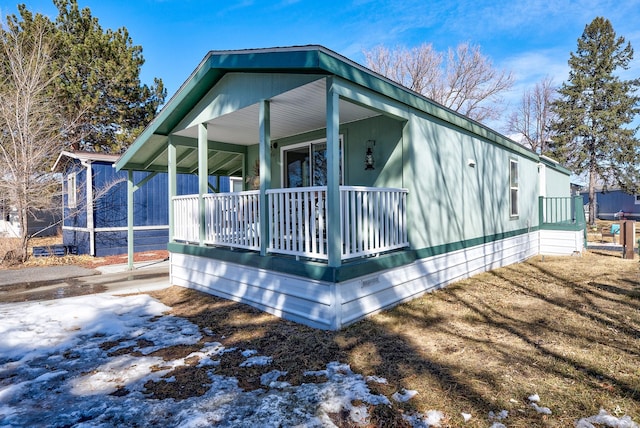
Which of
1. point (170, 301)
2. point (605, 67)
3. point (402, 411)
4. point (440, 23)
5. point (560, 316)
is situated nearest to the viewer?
point (402, 411)

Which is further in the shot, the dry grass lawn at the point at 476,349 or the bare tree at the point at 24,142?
the bare tree at the point at 24,142

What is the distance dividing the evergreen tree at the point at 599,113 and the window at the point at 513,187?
18487 mm

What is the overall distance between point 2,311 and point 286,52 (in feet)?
17.8

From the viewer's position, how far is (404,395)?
264cm

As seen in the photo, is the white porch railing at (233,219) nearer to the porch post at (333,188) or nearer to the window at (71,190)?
the porch post at (333,188)

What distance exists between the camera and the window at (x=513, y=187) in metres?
8.80

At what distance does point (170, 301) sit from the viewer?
577 cm

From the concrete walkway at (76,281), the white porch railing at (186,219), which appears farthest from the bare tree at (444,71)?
the concrete walkway at (76,281)

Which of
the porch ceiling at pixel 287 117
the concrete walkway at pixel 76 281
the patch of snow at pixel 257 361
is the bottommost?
the concrete walkway at pixel 76 281

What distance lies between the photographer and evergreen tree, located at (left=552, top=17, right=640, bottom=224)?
22.9 meters

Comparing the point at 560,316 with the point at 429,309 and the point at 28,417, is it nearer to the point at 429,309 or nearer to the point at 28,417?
the point at 429,309

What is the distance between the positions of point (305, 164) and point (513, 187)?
5.41 meters

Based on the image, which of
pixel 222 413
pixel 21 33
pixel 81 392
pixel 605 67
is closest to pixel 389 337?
pixel 222 413

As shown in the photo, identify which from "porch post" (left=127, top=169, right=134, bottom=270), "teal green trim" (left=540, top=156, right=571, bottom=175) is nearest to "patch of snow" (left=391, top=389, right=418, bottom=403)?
"porch post" (left=127, top=169, right=134, bottom=270)
